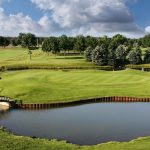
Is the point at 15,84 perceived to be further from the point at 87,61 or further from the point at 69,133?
the point at 87,61

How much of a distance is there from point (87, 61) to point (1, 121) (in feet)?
342

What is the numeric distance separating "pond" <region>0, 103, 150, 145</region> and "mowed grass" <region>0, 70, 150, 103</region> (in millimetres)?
5311

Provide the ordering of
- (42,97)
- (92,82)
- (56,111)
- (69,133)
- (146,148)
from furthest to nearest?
(92,82) < (42,97) < (56,111) < (69,133) < (146,148)

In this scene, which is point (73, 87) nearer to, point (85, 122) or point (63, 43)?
point (85, 122)

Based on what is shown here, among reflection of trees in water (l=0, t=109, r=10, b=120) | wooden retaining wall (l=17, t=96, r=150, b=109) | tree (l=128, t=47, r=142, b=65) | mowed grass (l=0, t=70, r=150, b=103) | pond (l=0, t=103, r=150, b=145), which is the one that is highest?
tree (l=128, t=47, r=142, b=65)

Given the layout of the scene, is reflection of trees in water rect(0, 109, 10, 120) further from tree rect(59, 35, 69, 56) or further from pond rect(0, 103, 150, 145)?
tree rect(59, 35, 69, 56)

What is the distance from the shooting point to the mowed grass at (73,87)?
75.9 meters

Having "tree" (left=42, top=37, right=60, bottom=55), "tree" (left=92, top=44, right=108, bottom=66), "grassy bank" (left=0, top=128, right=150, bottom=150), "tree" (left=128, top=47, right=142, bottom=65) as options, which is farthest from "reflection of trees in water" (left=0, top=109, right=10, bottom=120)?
"tree" (left=42, top=37, right=60, bottom=55)

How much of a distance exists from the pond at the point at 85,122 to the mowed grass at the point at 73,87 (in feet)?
17.4

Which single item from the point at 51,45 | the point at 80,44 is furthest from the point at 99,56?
the point at 51,45

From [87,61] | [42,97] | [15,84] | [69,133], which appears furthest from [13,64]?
[69,133]

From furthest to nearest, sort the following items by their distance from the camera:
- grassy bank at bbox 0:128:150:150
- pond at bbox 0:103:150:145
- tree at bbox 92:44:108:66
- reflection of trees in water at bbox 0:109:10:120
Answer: tree at bbox 92:44:108:66, reflection of trees in water at bbox 0:109:10:120, pond at bbox 0:103:150:145, grassy bank at bbox 0:128:150:150

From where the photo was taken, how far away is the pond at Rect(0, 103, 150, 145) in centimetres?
4947

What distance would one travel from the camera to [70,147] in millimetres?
41344
